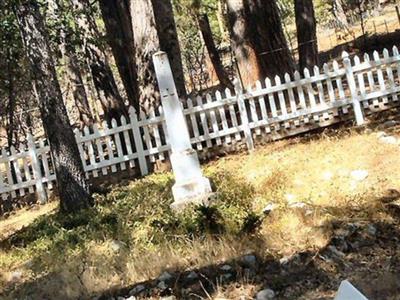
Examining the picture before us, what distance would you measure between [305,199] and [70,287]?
291cm

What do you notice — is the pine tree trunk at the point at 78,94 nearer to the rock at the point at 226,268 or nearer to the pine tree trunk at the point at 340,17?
the rock at the point at 226,268

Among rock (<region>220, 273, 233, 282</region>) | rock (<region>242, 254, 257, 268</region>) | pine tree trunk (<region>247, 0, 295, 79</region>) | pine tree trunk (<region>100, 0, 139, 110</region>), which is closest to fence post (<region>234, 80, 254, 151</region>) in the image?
pine tree trunk (<region>247, 0, 295, 79</region>)

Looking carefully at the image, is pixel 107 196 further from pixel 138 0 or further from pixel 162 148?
pixel 138 0

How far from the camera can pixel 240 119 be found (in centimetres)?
1092

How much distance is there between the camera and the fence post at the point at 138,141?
34.6 feet

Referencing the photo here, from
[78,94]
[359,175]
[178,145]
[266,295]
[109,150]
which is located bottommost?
[266,295]

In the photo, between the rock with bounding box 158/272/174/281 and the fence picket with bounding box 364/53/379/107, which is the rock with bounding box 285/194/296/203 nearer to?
the rock with bounding box 158/272/174/281

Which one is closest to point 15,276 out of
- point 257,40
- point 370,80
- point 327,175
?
point 327,175

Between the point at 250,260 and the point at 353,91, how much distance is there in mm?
5862

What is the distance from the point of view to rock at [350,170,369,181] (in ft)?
23.6

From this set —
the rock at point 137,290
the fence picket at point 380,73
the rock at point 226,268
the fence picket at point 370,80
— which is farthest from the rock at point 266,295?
the fence picket at point 380,73

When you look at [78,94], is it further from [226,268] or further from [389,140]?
[226,268]

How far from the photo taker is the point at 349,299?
1773 mm

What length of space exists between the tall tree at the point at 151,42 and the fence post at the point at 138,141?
315 millimetres
